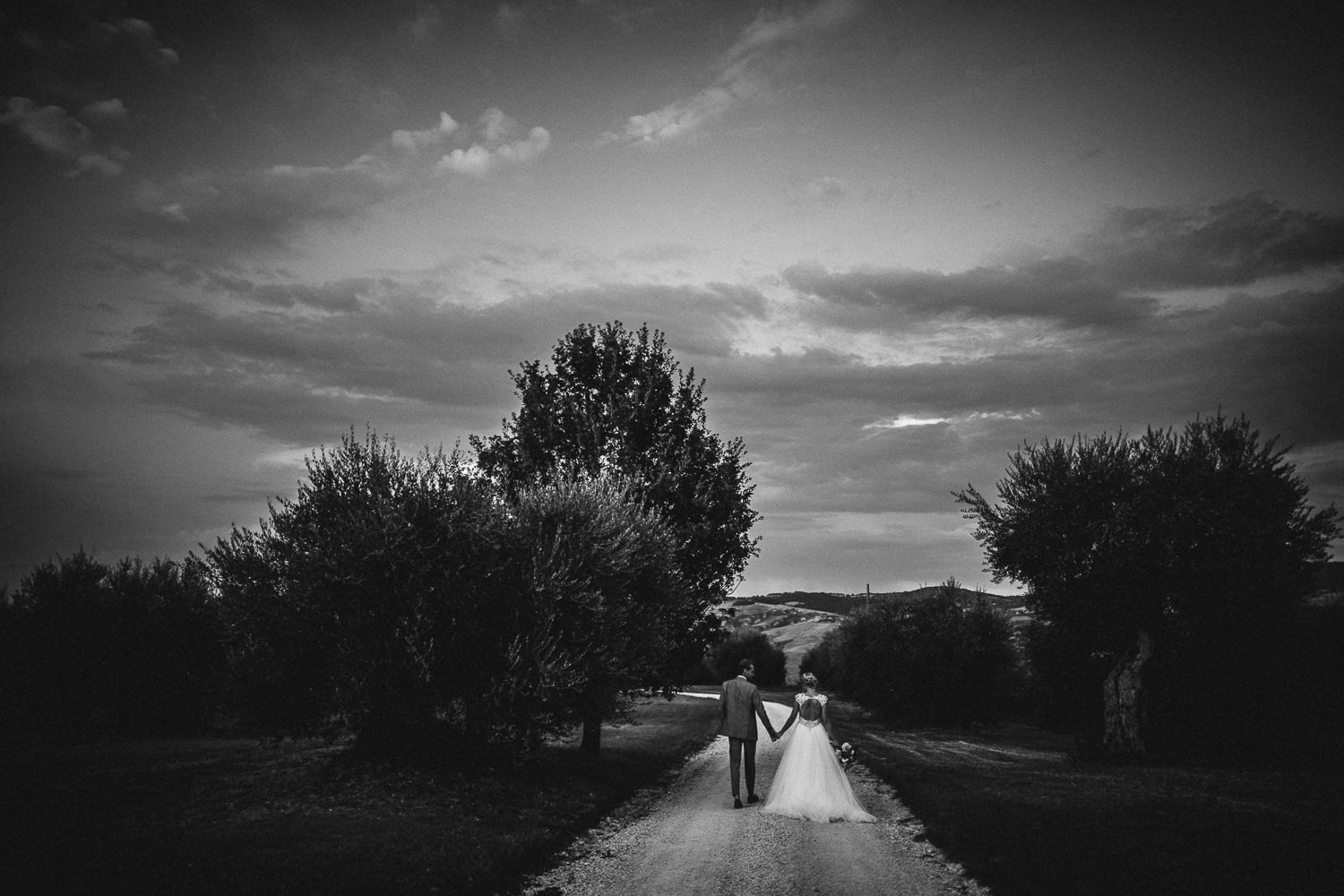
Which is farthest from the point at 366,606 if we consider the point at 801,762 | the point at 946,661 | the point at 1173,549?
the point at 946,661

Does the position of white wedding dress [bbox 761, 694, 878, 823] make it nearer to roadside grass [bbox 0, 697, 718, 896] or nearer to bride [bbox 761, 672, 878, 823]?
bride [bbox 761, 672, 878, 823]

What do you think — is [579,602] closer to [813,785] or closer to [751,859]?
[813,785]

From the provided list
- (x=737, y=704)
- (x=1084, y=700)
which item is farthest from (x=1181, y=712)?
(x=737, y=704)

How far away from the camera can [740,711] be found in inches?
575

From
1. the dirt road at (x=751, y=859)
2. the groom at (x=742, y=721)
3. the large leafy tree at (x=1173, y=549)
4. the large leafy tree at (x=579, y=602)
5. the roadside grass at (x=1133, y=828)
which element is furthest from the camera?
the large leafy tree at (x=1173, y=549)

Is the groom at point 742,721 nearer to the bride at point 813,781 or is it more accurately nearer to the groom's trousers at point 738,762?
the groom's trousers at point 738,762

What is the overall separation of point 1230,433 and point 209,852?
1078 inches

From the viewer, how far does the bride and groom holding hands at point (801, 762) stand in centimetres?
1296

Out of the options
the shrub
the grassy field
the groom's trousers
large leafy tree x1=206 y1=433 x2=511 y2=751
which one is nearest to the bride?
the groom's trousers

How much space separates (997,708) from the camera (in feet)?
143

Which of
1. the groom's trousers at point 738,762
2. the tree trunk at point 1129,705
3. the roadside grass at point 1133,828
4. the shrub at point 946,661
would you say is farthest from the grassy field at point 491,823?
the shrub at point 946,661

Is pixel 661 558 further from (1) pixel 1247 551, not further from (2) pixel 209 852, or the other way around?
(1) pixel 1247 551

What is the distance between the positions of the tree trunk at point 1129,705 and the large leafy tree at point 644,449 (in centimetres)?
1283

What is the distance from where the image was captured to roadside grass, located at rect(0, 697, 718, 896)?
870 cm
